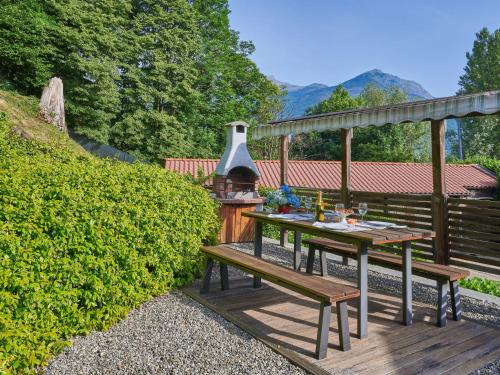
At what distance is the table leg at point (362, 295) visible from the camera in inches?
107

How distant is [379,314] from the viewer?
3.25 m

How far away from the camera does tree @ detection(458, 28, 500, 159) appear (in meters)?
29.6

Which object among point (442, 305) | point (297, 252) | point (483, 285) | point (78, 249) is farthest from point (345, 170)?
point (78, 249)

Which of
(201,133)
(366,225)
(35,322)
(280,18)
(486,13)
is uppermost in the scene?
(486,13)

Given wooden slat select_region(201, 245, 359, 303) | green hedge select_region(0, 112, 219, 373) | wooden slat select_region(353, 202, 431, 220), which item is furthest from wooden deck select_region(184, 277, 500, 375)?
wooden slat select_region(353, 202, 431, 220)

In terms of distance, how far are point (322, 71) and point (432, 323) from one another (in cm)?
2416

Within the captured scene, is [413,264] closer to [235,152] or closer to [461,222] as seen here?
[461,222]

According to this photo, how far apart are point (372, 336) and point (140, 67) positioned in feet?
62.2

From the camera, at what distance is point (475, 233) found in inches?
179

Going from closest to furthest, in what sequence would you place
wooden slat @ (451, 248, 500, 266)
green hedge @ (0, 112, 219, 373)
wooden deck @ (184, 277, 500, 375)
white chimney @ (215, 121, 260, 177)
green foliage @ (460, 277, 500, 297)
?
green hedge @ (0, 112, 219, 373) < wooden deck @ (184, 277, 500, 375) < green foliage @ (460, 277, 500, 297) < wooden slat @ (451, 248, 500, 266) < white chimney @ (215, 121, 260, 177)

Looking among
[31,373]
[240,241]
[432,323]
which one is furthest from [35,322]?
[240,241]

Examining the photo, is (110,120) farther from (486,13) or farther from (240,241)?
(486,13)

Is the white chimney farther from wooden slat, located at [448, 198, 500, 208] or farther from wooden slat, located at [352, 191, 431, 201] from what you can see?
wooden slat, located at [448, 198, 500, 208]

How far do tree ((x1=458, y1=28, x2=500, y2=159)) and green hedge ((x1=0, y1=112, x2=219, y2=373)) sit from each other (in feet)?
111
